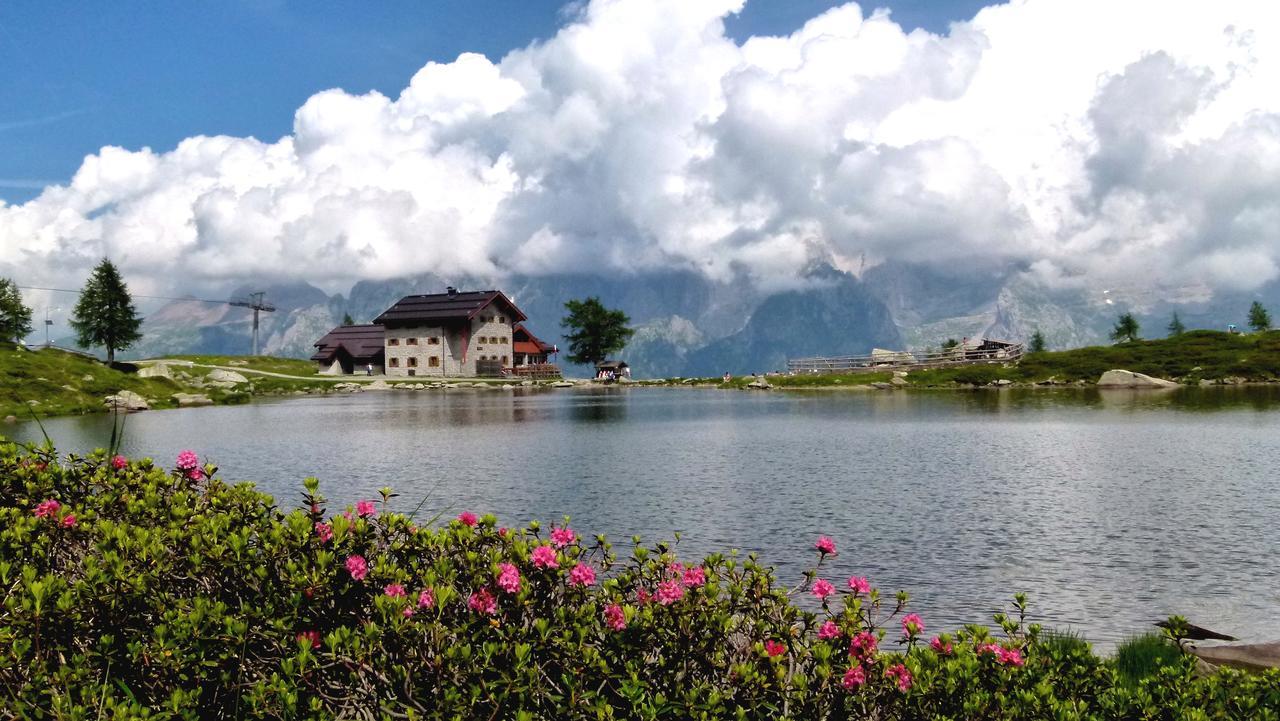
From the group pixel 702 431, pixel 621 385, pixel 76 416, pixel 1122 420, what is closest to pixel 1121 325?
pixel 621 385

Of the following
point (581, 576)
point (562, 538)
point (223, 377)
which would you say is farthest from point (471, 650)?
point (223, 377)

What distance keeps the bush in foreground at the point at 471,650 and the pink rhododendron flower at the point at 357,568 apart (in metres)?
0.01

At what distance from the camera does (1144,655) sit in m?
11.2

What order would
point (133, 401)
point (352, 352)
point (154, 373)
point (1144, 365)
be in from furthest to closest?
point (352, 352), point (1144, 365), point (154, 373), point (133, 401)

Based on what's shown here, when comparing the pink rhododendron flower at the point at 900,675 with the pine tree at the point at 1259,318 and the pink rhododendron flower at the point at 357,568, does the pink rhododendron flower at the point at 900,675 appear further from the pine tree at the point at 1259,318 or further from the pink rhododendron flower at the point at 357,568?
the pine tree at the point at 1259,318

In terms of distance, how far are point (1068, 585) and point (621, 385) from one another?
140743 millimetres

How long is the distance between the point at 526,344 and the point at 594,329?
17.0 meters

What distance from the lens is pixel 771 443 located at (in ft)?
147

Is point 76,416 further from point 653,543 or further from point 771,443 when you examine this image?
point 653,543

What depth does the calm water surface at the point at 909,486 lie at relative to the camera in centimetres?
1639

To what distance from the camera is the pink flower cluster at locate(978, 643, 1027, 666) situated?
7152 mm

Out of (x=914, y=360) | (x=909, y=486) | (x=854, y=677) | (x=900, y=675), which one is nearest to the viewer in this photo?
(x=854, y=677)

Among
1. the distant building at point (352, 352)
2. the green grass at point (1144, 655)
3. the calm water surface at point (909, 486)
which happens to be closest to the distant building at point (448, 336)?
the distant building at point (352, 352)

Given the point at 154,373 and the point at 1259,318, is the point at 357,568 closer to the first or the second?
the point at 154,373
